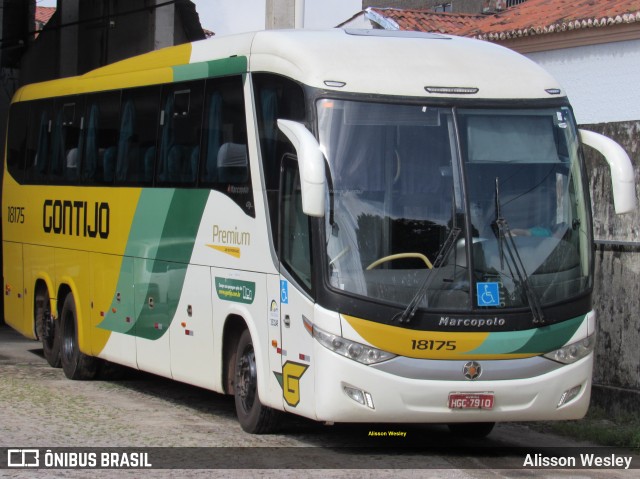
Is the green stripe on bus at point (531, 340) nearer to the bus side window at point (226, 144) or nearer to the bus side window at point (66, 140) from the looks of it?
the bus side window at point (226, 144)

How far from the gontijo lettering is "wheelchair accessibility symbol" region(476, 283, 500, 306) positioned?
5739mm

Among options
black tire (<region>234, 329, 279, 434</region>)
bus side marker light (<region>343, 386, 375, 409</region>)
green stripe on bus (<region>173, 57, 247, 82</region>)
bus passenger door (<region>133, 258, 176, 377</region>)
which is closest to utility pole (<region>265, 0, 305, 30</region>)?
green stripe on bus (<region>173, 57, 247, 82</region>)

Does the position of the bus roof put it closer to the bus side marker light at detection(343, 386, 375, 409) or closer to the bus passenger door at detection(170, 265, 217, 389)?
the bus passenger door at detection(170, 265, 217, 389)

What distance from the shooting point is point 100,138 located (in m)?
14.4

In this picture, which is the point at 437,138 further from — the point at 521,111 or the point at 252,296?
the point at 252,296

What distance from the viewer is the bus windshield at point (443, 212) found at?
9461 mm

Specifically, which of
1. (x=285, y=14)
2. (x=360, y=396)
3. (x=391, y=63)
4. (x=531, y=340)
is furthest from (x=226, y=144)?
(x=285, y=14)

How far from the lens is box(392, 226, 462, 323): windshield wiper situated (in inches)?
367

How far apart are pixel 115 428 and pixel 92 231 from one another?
3972 millimetres

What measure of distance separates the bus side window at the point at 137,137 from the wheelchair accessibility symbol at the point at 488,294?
4.66 meters

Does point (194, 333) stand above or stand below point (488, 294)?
below

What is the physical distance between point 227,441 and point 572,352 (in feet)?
9.62

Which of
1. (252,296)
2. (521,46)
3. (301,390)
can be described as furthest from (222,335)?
(521,46)

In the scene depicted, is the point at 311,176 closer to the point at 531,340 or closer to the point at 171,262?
the point at 531,340
